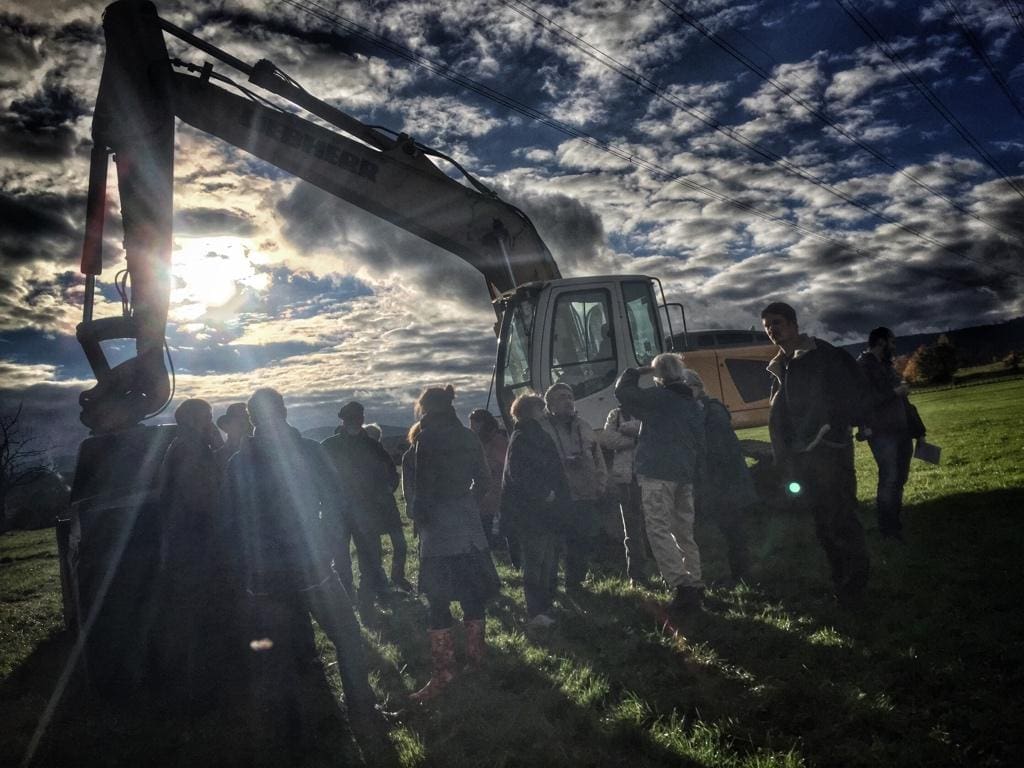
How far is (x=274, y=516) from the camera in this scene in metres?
4.44

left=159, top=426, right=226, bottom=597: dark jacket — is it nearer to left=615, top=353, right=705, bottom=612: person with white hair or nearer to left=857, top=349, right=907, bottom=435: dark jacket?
left=615, top=353, right=705, bottom=612: person with white hair

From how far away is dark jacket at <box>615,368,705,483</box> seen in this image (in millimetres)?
5980

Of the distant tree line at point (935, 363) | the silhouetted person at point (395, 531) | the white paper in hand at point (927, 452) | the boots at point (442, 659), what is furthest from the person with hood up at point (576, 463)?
the distant tree line at point (935, 363)

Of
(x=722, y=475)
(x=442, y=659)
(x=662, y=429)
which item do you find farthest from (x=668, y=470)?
(x=442, y=659)

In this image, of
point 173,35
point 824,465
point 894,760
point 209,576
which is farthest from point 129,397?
point 894,760

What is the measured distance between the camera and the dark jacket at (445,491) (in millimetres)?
5352

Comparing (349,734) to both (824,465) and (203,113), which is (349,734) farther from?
(203,113)

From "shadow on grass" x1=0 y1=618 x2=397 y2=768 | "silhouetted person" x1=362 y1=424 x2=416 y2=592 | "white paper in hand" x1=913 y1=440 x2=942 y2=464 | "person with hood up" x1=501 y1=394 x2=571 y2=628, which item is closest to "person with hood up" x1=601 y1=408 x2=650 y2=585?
"person with hood up" x1=501 y1=394 x2=571 y2=628

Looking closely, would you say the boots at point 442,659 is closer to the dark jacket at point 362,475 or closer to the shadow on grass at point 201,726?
the shadow on grass at point 201,726

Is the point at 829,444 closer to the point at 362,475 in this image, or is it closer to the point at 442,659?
the point at 442,659

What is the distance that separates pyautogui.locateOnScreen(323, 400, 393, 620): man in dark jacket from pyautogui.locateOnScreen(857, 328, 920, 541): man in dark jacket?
219 inches

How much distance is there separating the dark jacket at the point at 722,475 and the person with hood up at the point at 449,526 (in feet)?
7.58

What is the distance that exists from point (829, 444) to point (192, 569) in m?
4.84

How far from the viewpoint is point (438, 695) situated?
4.93 metres
